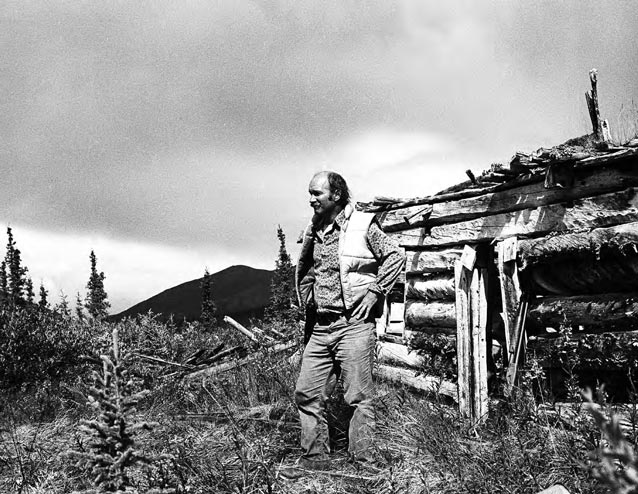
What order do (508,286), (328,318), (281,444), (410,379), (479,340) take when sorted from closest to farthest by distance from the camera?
1. (328,318)
2. (281,444)
3. (479,340)
4. (508,286)
5. (410,379)

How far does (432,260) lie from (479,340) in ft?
7.63

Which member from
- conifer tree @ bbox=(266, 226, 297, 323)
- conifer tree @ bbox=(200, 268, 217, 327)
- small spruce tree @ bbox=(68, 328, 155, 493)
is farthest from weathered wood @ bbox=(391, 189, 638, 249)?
conifer tree @ bbox=(200, 268, 217, 327)

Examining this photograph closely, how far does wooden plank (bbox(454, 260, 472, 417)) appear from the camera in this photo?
5887 mm

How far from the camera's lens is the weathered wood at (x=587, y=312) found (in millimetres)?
5645

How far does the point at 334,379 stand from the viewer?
5152mm

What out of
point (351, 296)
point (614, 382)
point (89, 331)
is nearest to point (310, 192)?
point (351, 296)

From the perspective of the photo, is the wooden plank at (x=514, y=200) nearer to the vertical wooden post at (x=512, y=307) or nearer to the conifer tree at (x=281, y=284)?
the vertical wooden post at (x=512, y=307)

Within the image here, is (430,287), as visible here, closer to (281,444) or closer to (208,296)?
(281,444)

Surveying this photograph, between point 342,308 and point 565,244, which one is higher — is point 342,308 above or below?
below

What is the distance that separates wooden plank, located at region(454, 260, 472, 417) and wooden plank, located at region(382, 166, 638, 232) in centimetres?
124

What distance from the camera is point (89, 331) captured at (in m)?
11.0

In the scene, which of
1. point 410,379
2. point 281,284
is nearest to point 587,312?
point 410,379

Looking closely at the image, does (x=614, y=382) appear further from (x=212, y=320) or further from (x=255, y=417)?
(x=212, y=320)

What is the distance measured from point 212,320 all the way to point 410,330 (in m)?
30.8
